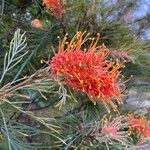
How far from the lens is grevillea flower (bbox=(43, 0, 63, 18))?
47.8 inches

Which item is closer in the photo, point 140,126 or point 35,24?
point 140,126

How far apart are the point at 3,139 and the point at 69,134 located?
180mm

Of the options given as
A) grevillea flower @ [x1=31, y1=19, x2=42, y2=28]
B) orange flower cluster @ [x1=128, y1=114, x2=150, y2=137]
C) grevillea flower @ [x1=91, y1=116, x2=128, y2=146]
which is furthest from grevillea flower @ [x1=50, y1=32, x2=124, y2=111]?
grevillea flower @ [x1=31, y1=19, x2=42, y2=28]

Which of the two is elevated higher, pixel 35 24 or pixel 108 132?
pixel 35 24

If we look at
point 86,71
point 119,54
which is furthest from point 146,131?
point 86,71

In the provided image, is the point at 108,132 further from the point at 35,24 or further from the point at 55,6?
the point at 35,24

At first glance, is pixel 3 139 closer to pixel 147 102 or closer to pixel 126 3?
pixel 126 3

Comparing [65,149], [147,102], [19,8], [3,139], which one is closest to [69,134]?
[65,149]

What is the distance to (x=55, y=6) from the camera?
1240 millimetres

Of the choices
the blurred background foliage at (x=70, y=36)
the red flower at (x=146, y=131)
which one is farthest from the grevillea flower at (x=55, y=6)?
the red flower at (x=146, y=131)

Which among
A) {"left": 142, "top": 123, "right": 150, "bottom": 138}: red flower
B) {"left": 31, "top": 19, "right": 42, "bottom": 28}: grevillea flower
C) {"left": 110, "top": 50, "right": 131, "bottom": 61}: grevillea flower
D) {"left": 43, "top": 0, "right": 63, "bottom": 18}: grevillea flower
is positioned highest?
{"left": 43, "top": 0, "right": 63, "bottom": 18}: grevillea flower

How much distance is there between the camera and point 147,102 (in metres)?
2.68

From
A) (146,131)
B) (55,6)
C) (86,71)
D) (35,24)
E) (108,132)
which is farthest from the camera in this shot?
(35,24)

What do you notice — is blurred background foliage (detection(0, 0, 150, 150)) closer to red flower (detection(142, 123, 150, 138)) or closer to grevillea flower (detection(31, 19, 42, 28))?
grevillea flower (detection(31, 19, 42, 28))
